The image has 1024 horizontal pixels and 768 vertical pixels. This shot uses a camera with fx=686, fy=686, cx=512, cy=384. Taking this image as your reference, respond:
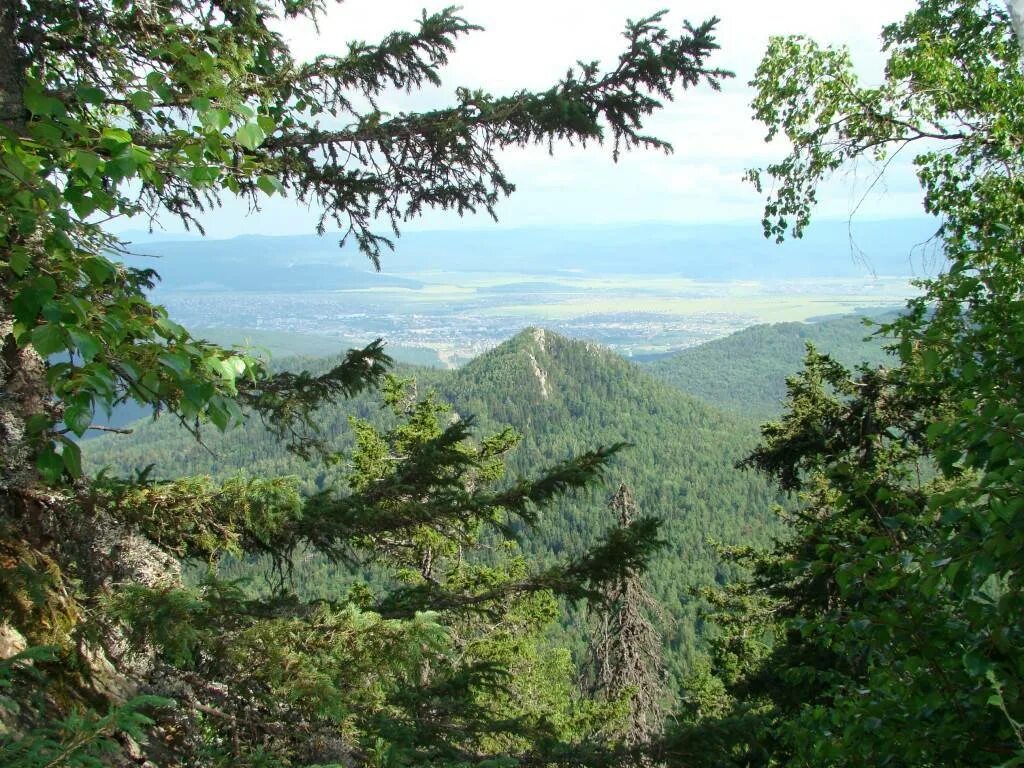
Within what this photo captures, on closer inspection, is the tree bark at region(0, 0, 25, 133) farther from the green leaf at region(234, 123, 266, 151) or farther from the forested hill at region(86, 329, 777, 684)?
the forested hill at region(86, 329, 777, 684)

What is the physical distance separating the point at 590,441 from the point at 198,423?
16781 cm

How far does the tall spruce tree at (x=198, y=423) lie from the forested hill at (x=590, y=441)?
282ft

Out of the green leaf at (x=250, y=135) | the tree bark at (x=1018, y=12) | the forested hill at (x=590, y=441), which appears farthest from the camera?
the forested hill at (x=590, y=441)

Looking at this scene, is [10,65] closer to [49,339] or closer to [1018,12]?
[49,339]

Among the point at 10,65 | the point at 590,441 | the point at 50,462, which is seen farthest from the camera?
the point at 590,441

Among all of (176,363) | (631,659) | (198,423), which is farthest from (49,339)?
(631,659)

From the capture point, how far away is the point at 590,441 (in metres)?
169

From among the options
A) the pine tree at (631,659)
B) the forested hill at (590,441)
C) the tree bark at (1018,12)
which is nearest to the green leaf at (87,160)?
the tree bark at (1018,12)

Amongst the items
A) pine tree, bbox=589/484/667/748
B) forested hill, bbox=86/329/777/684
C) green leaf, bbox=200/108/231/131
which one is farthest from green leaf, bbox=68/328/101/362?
forested hill, bbox=86/329/777/684

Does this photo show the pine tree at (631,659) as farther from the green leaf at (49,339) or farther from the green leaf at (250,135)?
the green leaf at (49,339)

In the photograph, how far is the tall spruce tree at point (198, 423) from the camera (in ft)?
6.46

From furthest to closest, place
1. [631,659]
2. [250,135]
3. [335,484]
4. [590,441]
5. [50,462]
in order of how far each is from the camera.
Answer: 1. [590,441]
2. [631,659]
3. [335,484]
4. [250,135]
5. [50,462]

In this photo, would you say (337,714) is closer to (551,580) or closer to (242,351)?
(242,351)

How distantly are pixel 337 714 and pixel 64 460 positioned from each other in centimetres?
178
